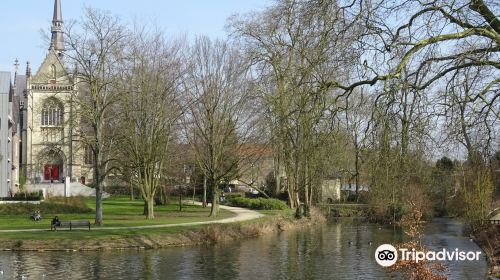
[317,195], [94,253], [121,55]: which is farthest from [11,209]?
[317,195]

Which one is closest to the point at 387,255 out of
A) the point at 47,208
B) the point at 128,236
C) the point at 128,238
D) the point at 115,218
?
the point at 128,238

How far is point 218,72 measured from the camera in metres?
42.6

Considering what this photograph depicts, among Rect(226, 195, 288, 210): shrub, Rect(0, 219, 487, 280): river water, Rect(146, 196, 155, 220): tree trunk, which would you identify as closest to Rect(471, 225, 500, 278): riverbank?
Rect(0, 219, 487, 280): river water

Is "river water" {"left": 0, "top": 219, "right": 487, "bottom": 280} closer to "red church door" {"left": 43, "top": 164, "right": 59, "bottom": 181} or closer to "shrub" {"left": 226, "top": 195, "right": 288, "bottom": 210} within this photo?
"shrub" {"left": 226, "top": 195, "right": 288, "bottom": 210}

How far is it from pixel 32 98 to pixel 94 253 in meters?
50.2

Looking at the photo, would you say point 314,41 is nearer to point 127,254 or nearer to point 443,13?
point 443,13

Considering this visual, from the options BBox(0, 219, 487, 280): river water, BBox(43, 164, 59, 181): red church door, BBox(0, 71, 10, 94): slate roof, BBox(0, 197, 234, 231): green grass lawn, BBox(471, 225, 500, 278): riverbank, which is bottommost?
BBox(0, 219, 487, 280): river water

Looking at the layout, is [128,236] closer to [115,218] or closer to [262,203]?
[115,218]

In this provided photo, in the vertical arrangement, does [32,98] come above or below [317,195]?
above

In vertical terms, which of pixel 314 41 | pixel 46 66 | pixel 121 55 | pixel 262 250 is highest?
pixel 46 66

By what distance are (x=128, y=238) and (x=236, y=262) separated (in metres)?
6.92

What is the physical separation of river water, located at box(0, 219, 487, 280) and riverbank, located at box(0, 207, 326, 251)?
1.02 meters

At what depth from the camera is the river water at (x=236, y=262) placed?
21.1m

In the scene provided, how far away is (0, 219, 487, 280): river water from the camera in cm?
2112
